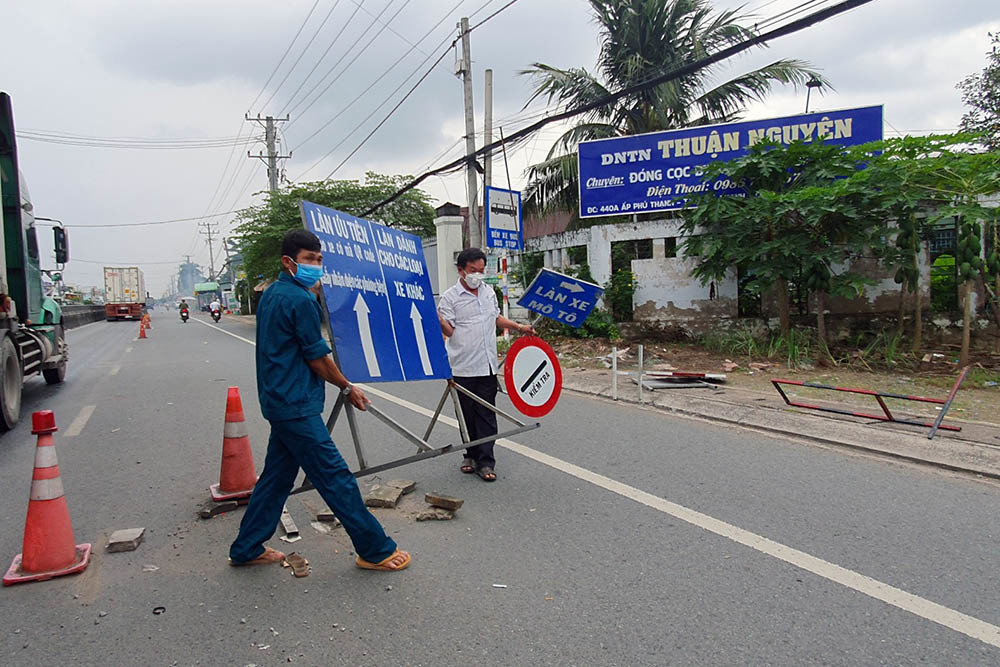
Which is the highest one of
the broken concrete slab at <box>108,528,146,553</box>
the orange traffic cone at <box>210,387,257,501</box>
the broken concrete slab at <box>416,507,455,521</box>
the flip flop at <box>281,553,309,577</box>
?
the orange traffic cone at <box>210,387,257,501</box>

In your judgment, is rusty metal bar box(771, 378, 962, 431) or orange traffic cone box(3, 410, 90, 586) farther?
rusty metal bar box(771, 378, 962, 431)

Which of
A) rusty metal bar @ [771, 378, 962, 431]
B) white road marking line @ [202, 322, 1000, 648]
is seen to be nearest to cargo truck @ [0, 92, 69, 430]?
white road marking line @ [202, 322, 1000, 648]

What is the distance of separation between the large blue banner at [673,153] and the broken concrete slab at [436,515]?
9650 mm

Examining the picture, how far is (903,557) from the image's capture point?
3.40 meters

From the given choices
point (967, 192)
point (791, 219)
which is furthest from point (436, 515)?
point (967, 192)

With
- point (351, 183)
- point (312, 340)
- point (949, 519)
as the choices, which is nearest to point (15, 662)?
point (312, 340)

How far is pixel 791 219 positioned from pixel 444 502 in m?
8.33

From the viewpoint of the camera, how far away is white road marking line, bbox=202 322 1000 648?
2.74m

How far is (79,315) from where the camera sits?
37.2 metres

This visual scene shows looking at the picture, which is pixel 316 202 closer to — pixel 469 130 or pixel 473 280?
pixel 469 130

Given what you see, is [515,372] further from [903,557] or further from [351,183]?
[351,183]

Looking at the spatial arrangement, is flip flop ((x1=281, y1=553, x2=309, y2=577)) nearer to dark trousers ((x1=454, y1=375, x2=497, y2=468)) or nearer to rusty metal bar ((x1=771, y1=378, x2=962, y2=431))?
dark trousers ((x1=454, y1=375, x2=497, y2=468))

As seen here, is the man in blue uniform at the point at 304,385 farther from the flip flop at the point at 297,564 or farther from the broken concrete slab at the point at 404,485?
the broken concrete slab at the point at 404,485

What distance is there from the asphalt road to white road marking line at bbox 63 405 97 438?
1328mm
